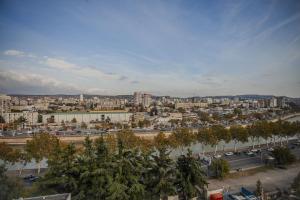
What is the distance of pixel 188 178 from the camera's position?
13.7 ft

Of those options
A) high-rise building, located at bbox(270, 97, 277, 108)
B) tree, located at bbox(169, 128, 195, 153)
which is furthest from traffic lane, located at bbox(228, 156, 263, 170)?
high-rise building, located at bbox(270, 97, 277, 108)

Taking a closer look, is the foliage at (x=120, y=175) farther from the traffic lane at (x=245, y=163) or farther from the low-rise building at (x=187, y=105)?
the low-rise building at (x=187, y=105)

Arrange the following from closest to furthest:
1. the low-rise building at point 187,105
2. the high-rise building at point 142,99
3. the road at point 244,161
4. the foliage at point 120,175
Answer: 1. the foliage at point 120,175
2. the road at point 244,161
3. the low-rise building at point 187,105
4. the high-rise building at point 142,99

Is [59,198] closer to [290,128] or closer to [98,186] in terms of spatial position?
[98,186]

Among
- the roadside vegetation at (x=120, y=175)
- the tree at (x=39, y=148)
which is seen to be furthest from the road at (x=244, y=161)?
the tree at (x=39, y=148)

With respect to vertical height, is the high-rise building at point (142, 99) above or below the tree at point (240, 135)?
above

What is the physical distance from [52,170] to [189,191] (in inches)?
86.1

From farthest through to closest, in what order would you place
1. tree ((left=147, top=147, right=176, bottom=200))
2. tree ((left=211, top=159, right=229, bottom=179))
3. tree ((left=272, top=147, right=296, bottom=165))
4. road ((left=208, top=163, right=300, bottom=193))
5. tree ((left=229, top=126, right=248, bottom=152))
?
tree ((left=229, top=126, right=248, bottom=152)) → tree ((left=272, top=147, right=296, bottom=165)) → tree ((left=211, top=159, right=229, bottom=179)) → road ((left=208, top=163, right=300, bottom=193)) → tree ((left=147, top=147, right=176, bottom=200))

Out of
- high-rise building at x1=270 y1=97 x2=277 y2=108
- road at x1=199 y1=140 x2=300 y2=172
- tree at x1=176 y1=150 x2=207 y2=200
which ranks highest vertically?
high-rise building at x1=270 y1=97 x2=277 y2=108

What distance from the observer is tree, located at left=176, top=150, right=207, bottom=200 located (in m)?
4.17

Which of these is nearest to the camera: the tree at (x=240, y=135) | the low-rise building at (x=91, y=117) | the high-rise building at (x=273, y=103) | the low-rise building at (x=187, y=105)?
the tree at (x=240, y=135)

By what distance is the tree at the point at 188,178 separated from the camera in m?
4.17

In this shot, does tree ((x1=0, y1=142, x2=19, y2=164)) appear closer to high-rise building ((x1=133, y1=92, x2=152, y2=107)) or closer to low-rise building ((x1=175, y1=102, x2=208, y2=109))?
low-rise building ((x1=175, y1=102, x2=208, y2=109))

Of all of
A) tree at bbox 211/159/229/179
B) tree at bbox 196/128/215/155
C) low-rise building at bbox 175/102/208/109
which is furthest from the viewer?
low-rise building at bbox 175/102/208/109
